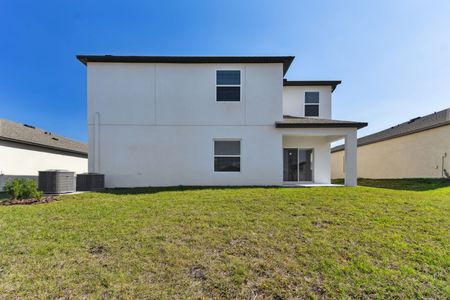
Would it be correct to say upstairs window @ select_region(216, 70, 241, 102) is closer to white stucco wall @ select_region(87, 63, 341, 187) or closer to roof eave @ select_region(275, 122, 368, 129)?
white stucco wall @ select_region(87, 63, 341, 187)

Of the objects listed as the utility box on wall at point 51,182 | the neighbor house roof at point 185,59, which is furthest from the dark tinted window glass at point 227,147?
the utility box on wall at point 51,182

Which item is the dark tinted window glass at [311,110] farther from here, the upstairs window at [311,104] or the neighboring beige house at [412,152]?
the neighboring beige house at [412,152]

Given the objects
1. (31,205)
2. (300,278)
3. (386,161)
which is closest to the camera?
(300,278)

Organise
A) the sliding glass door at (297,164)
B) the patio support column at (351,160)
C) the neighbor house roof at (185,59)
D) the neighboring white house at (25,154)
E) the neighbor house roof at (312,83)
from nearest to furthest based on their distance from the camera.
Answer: the patio support column at (351,160)
the neighbor house roof at (185,59)
the neighboring white house at (25,154)
the sliding glass door at (297,164)
the neighbor house roof at (312,83)

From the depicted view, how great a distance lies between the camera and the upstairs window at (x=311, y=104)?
1330 centimetres

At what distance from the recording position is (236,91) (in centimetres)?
1078

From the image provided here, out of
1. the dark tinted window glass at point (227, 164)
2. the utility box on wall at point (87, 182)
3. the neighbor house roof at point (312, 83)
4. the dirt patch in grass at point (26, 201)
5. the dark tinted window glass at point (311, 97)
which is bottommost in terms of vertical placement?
the dirt patch in grass at point (26, 201)

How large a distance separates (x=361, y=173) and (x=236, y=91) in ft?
52.7

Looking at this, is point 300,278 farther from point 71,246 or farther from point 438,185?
point 438,185

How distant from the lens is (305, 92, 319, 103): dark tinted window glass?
43.7ft

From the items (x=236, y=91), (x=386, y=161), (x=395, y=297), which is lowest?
(x=395, y=297)

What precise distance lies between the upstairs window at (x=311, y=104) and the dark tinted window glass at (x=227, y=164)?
18.9 feet

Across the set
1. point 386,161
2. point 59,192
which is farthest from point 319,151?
point 59,192

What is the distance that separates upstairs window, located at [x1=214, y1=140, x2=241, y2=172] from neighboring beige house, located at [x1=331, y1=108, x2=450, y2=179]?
40.6 feet
